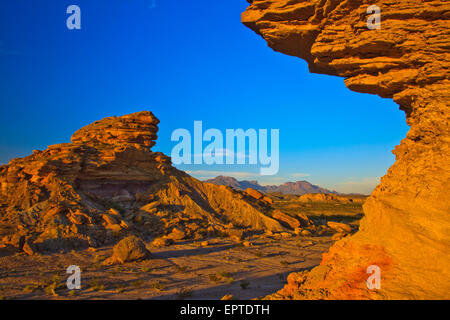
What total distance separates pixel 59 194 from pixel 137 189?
252 inches

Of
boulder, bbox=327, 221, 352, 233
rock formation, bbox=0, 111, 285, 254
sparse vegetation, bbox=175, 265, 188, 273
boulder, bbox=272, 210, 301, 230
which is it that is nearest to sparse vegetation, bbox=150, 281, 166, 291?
sparse vegetation, bbox=175, 265, 188, 273

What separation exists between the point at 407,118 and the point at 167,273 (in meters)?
11.0

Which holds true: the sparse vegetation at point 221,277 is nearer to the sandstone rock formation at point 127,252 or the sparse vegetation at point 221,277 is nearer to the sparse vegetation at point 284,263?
the sparse vegetation at point 284,263

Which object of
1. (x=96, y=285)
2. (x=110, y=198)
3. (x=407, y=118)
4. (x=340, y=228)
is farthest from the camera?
(x=340, y=228)

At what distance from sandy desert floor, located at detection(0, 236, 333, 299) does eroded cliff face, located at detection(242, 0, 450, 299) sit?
455cm

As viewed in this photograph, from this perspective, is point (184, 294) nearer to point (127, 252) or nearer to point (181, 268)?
point (181, 268)

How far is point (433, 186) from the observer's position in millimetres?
6168

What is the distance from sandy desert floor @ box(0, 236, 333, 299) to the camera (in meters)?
9.65

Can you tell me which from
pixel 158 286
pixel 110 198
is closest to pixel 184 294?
pixel 158 286

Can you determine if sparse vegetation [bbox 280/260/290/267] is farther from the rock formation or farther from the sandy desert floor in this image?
the rock formation

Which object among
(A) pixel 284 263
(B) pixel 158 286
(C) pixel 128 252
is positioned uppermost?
(C) pixel 128 252

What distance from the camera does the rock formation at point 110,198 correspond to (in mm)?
17234

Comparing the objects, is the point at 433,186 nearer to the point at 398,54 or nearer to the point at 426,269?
the point at 426,269

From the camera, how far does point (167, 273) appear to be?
12312mm
